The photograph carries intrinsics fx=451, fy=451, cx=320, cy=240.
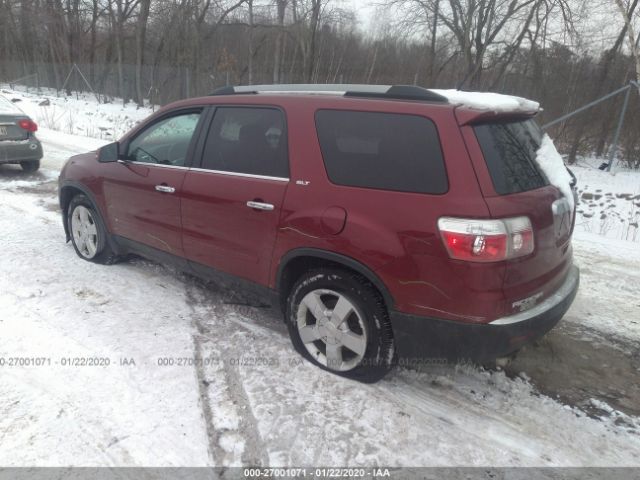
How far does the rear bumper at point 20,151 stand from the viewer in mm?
7512

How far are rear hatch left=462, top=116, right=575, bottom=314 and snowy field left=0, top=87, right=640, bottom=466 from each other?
769 mm

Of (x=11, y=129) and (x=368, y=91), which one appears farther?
(x=11, y=129)

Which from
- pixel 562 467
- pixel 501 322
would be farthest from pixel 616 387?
pixel 501 322

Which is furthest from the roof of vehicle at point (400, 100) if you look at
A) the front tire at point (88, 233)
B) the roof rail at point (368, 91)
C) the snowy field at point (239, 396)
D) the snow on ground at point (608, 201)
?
the snow on ground at point (608, 201)

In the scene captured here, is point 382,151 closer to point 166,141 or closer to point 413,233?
point 413,233

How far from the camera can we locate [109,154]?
416 centimetres

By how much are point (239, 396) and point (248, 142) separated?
1729mm

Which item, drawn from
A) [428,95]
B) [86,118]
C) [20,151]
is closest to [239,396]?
[428,95]

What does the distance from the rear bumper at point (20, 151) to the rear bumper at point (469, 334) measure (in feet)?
25.3

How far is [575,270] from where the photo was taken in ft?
10.4

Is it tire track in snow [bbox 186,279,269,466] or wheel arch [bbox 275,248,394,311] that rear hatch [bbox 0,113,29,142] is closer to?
tire track in snow [bbox 186,279,269,466]

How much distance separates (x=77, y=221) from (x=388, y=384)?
3621 mm

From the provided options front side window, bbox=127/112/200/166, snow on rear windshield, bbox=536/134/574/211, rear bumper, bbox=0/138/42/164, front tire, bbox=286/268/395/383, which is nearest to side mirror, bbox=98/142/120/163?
front side window, bbox=127/112/200/166

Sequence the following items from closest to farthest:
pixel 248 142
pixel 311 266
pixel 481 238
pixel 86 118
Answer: pixel 481 238
pixel 311 266
pixel 248 142
pixel 86 118
